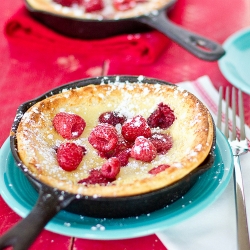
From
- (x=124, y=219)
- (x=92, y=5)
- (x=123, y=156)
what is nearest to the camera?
(x=124, y=219)

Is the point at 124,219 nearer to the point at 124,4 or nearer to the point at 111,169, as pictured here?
the point at 111,169

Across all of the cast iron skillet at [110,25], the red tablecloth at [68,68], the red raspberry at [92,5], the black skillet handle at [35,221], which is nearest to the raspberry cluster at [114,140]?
the black skillet handle at [35,221]

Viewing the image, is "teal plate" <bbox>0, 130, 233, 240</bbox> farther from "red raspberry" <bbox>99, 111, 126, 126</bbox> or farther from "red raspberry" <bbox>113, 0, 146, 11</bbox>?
"red raspberry" <bbox>113, 0, 146, 11</bbox>

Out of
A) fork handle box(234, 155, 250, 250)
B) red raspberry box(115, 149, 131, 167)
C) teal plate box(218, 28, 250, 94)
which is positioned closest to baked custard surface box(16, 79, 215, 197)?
red raspberry box(115, 149, 131, 167)

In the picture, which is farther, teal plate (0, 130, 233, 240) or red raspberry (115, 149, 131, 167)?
red raspberry (115, 149, 131, 167)

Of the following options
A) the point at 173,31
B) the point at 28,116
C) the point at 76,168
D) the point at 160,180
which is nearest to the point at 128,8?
the point at 173,31

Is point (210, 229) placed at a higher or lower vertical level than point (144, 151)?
lower

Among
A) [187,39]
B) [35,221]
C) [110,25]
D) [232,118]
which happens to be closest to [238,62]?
[187,39]

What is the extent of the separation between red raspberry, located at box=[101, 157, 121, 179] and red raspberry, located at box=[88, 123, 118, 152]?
96 mm

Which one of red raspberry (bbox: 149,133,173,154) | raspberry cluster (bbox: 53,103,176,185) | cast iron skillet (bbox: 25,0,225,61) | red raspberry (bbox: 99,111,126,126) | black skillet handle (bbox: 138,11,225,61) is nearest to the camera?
raspberry cluster (bbox: 53,103,176,185)

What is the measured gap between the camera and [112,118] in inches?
44.2

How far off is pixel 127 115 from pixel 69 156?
26 centimetres

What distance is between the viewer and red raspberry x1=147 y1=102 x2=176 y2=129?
1.10m

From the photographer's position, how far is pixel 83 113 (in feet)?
3.78
